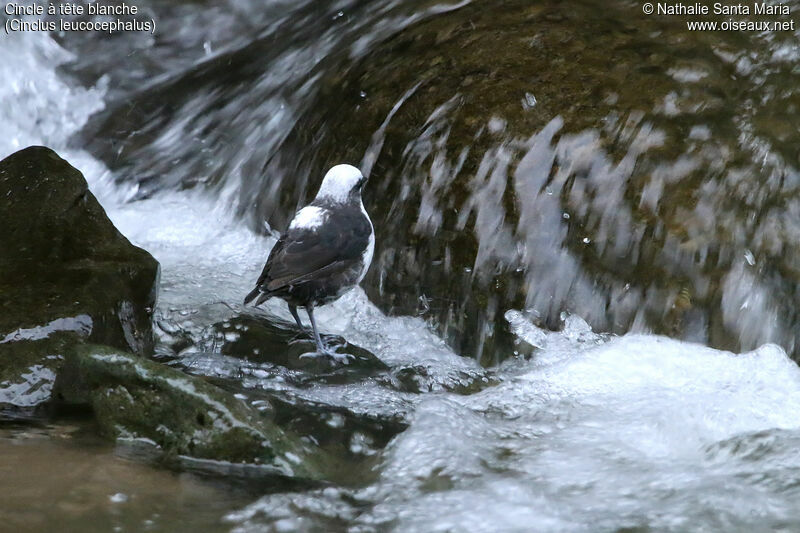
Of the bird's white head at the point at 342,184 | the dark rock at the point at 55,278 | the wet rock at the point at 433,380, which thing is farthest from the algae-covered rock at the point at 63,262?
the wet rock at the point at 433,380

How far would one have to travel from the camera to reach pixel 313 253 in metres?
4.88

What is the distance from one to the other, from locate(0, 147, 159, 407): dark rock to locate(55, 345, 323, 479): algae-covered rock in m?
0.54

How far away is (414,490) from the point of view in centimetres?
348

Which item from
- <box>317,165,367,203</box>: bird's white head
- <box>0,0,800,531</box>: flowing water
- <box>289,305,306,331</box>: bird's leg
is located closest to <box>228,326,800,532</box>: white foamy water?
<box>0,0,800,531</box>: flowing water

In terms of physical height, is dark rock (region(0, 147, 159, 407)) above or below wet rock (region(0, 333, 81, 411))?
above

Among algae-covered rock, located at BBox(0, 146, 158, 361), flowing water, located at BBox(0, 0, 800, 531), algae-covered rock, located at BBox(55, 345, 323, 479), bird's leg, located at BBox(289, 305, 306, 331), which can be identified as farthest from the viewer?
bird's leg, located at BBox(289, 305, 306, 331)

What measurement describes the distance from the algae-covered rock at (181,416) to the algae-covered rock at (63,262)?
754 millimetres

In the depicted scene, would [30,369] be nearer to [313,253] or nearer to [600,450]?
[313,253]

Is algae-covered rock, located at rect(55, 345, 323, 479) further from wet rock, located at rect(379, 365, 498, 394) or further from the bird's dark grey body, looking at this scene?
the bird's dark grey body

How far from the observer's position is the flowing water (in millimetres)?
3377

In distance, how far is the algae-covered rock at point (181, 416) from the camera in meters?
3.58

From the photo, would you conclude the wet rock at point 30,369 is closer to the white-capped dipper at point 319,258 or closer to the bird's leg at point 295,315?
the white-capped dipper at point 319,258

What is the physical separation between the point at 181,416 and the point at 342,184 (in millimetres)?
1992

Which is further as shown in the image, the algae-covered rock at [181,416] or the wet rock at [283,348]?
the wet rock at [283,348]
